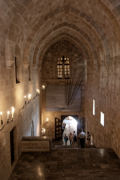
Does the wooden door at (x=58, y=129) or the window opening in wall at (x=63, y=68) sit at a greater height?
the window opening in wall at (x=63, y=68)

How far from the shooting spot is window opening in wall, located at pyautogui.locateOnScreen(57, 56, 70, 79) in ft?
57.4

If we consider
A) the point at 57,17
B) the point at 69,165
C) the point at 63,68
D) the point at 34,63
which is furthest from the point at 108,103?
the point at 63,68

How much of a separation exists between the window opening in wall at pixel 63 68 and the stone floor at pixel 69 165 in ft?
33.7

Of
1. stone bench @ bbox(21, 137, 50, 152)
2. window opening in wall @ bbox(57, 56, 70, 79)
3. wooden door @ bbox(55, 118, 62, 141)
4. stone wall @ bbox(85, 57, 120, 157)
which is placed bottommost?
wooden door @ bbox(55, 118, 62, 141)

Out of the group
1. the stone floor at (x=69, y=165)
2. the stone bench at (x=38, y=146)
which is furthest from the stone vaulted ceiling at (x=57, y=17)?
the stone floor at (x=69, y=165)

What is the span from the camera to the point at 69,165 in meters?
7.21

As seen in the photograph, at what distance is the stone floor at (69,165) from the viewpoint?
6.41 metres

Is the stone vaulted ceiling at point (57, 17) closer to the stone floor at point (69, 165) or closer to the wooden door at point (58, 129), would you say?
the stone floor at point (69, 165)

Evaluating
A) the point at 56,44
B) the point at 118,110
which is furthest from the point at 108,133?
the point at 56,44

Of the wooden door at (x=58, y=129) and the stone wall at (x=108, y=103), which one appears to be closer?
the stone wall at (x=108, y=103)

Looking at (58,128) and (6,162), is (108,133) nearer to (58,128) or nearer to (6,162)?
(6,162)

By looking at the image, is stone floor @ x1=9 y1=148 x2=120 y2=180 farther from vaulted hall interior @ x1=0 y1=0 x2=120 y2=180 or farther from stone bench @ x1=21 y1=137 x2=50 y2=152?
stone bench @ x1=21 y1=137 x2=50 y2=152

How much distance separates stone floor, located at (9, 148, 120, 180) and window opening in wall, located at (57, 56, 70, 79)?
10283mm

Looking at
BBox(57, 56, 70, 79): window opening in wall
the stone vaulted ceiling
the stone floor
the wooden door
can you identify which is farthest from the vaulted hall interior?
the wooden door
